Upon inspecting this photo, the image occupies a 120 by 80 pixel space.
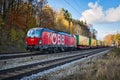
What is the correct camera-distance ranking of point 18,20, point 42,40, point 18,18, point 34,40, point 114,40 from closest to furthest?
point 34,40
point 42,40
point 18,18
point 18,20
point 114,40

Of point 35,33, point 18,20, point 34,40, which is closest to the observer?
point 34,40

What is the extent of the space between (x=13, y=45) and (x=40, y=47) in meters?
13.6

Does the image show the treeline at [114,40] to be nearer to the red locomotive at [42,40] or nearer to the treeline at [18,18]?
the treeline at [18,18]

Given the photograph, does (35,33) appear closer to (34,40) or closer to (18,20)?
(34,40)


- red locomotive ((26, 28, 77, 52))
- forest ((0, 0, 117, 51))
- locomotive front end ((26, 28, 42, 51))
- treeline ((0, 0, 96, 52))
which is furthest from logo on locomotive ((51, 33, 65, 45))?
treeline ((0, 0, 96, 52))

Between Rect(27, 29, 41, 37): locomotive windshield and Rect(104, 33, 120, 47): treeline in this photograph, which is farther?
Rect(104, 33, 120, 47): treeline

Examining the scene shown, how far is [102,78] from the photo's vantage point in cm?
848

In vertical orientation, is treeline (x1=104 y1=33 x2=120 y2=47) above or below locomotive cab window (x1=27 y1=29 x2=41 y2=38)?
above

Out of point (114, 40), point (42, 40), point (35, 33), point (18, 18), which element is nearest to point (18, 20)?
point (18, 18)

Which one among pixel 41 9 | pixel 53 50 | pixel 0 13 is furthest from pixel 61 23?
pixel 53 50

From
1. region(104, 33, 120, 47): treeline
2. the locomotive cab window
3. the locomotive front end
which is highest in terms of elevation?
region(104, 33, 120, 47): treeline

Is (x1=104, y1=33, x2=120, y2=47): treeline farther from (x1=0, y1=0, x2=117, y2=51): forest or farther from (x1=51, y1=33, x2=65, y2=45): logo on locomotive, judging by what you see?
(x1=51, y1=33, x2=65, y2=45): logo on locomotive

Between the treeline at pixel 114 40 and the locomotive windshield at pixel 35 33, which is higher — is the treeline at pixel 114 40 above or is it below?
above

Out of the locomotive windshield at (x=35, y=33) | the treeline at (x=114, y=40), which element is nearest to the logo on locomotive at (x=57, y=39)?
the locomotive windshield at (x=35, y=33)
